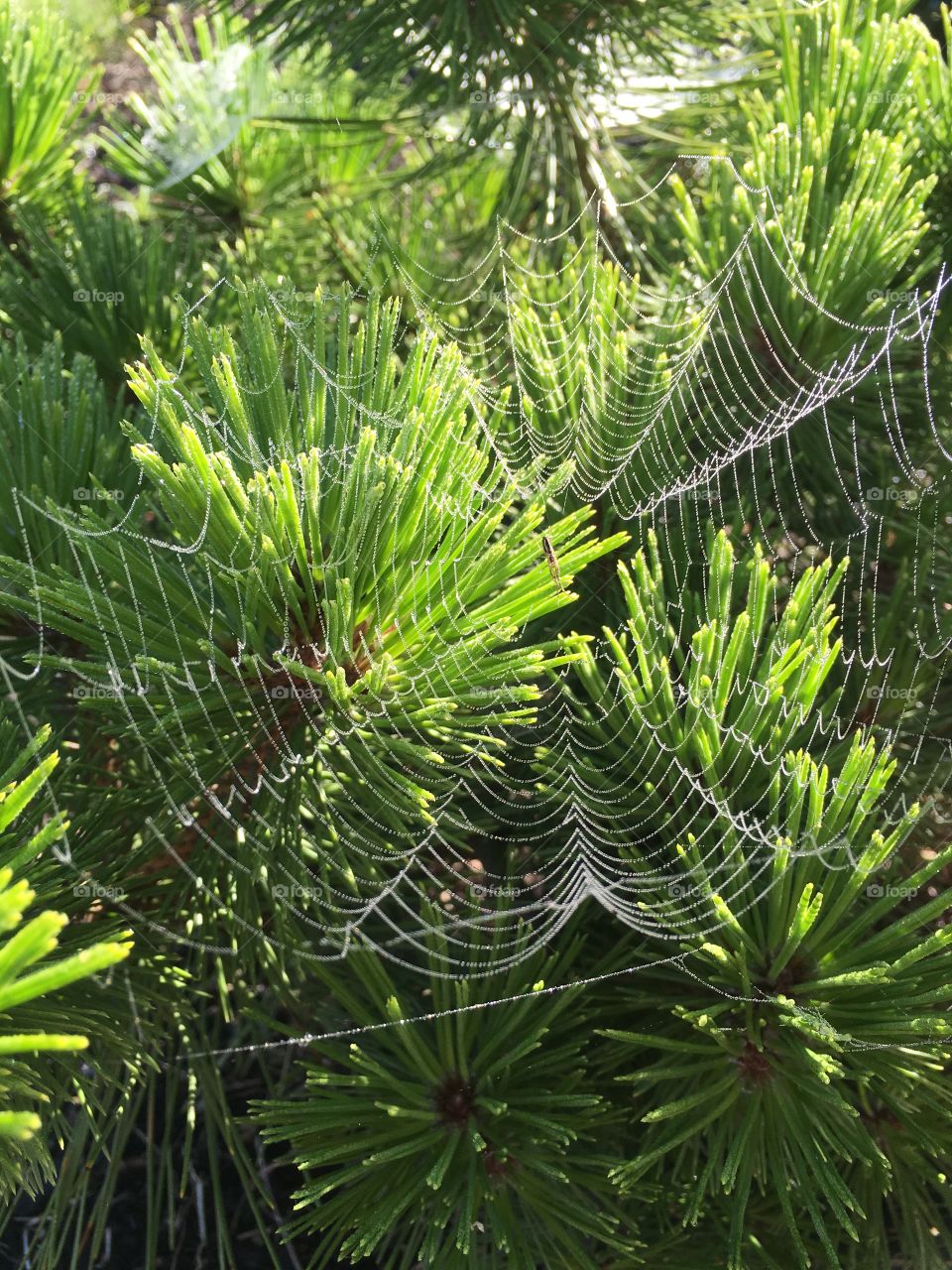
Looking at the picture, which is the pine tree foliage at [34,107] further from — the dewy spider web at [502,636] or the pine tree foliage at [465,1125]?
the pine tree foliage at [465,1125]

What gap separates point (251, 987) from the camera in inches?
24.6

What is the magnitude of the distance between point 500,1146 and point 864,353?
440 millimetres

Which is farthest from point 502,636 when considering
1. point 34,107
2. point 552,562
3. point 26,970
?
point 34,107

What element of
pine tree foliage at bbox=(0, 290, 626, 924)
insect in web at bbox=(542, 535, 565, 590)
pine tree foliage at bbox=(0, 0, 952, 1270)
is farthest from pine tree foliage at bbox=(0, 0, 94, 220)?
insect in web at bbox=(542, 535, 565, 590)

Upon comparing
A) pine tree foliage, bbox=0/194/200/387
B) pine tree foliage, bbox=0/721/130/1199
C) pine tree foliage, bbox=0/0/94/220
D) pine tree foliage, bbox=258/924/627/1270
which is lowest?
pine tree foliage, bbox=258/924/627/1270

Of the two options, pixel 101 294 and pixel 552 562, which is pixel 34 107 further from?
pixel 552 562

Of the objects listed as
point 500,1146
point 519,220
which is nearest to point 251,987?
point 500,1146

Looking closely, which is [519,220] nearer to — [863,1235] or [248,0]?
[248,0]

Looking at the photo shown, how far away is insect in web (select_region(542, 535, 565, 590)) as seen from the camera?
1.39 feet

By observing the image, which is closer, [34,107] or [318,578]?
[318,578]

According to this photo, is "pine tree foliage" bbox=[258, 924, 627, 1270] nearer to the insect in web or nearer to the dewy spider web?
the dewy spider web

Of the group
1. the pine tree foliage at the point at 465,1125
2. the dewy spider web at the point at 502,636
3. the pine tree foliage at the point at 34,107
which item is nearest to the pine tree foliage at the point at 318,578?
the dewy spider web at the point at 502,636

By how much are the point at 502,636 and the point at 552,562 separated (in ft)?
0.15

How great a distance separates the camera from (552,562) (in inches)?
17.3
